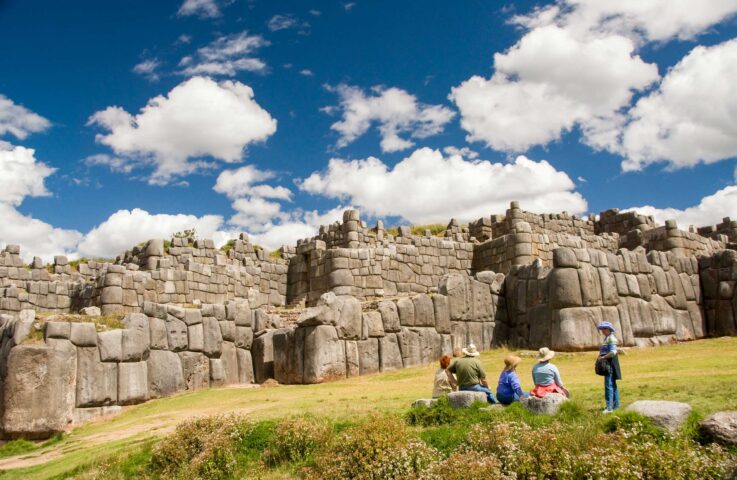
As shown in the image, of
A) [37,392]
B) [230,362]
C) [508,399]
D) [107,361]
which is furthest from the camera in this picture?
[230,362]

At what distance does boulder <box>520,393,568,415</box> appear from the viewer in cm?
1139

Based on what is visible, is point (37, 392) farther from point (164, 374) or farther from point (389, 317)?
point (389, 317)

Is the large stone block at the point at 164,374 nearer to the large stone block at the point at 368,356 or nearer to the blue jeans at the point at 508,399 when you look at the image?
the large stone block at the point at 368,356

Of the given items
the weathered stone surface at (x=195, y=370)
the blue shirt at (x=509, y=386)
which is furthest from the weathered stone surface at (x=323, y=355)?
the blue shirt at (x=509, y=386)

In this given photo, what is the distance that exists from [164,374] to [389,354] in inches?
267

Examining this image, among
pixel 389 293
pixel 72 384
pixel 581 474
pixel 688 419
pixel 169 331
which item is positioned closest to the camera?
pixel 581 474

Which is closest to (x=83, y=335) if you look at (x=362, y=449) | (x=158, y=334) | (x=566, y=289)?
(x=158, y=334)

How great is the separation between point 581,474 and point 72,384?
44.9ft

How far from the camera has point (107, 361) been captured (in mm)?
19109

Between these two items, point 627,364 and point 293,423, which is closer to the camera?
point 293,423

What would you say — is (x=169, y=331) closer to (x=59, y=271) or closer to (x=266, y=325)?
(x=266, y=325)

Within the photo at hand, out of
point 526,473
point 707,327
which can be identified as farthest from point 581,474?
point 707,327

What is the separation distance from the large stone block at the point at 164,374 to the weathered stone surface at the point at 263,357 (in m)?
2.86

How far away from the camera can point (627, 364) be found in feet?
61.7
